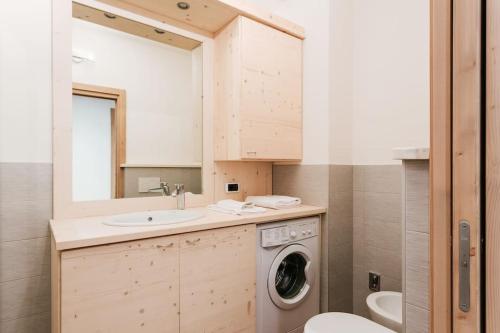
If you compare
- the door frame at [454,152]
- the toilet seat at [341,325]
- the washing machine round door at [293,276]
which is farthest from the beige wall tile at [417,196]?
the washing machine round door at [293,276]

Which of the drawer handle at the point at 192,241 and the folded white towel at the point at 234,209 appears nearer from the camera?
the drawer handle at the point at 192,241

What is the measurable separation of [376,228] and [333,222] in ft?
1.08

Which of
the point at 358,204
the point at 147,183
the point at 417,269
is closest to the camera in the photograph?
the point at 417,269

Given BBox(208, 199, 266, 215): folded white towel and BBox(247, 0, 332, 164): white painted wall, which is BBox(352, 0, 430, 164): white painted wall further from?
BBox(208, 199, 266, 215): folded white towel

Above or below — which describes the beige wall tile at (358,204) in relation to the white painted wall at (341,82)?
below

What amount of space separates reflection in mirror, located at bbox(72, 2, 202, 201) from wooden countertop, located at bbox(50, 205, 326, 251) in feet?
0.93

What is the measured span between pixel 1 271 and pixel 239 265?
3.95ft

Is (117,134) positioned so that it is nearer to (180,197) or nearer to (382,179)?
(180,197)

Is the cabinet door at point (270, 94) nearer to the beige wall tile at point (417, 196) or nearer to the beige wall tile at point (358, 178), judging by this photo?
the beige wall tile at point (358, 178)

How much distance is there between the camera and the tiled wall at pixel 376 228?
2.07 m

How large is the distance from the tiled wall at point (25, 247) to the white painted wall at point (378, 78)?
6.27 ft

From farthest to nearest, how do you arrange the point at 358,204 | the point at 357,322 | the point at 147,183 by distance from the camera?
1. the point at 358,204
2. the point at 147,183
3. the point at 357,322

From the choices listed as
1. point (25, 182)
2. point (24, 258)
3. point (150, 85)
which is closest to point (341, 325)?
point (24, 258)

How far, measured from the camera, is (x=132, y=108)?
1.96 meters
